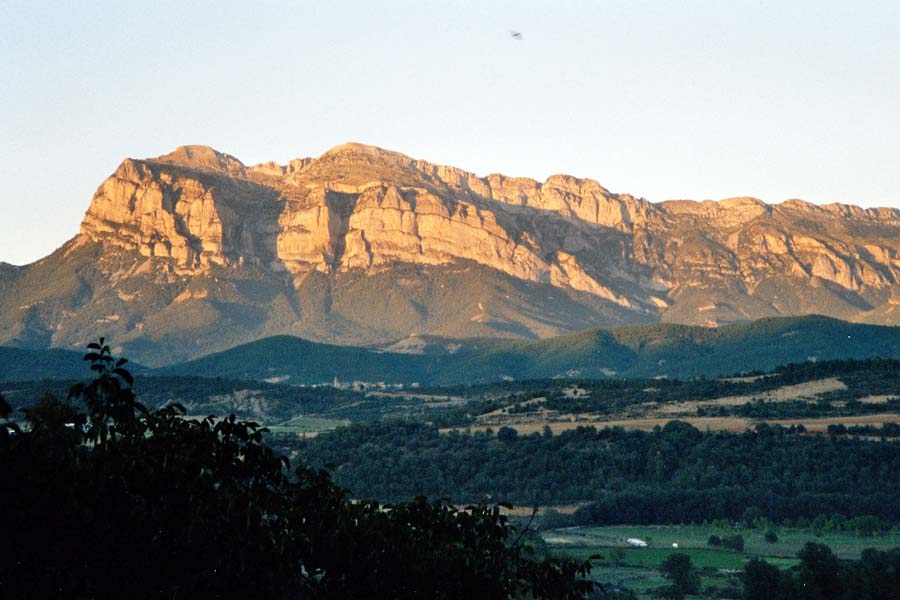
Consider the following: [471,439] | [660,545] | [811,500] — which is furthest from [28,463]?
[471,439]

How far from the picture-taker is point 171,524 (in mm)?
39438

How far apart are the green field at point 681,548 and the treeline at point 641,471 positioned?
21.5 feet

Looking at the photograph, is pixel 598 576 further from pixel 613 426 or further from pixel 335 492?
pixel 613 426

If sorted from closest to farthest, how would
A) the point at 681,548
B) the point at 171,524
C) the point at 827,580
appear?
1. the point at 171,524
2. the point at 827,580
3. the point at 681,548

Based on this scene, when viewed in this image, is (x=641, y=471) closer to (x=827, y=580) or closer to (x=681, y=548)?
(x=681, y=548)

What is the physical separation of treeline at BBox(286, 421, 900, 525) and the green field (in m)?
6.56

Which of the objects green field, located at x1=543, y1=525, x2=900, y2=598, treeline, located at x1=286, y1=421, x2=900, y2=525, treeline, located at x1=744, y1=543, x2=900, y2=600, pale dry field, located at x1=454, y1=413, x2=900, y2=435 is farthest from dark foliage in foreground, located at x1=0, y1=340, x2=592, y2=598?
pale dry field, located at x1=454, y1=413, x2=900, y2=435

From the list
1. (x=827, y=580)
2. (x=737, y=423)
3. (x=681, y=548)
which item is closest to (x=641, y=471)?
(x=737, y=423)

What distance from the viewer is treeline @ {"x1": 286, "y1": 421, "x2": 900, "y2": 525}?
143 metres

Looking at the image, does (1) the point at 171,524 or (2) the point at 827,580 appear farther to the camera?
(2) the point at 827,580

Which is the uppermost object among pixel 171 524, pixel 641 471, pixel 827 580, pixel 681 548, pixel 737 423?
pixel 171 524

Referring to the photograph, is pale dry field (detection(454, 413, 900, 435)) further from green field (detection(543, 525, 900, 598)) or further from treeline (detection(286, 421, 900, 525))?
green field (detection(543, 525, 900, 598))

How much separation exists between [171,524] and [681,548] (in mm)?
87063

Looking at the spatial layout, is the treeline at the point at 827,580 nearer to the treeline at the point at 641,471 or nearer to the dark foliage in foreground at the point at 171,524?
the dark foliage in foreground at the point at 171,524
